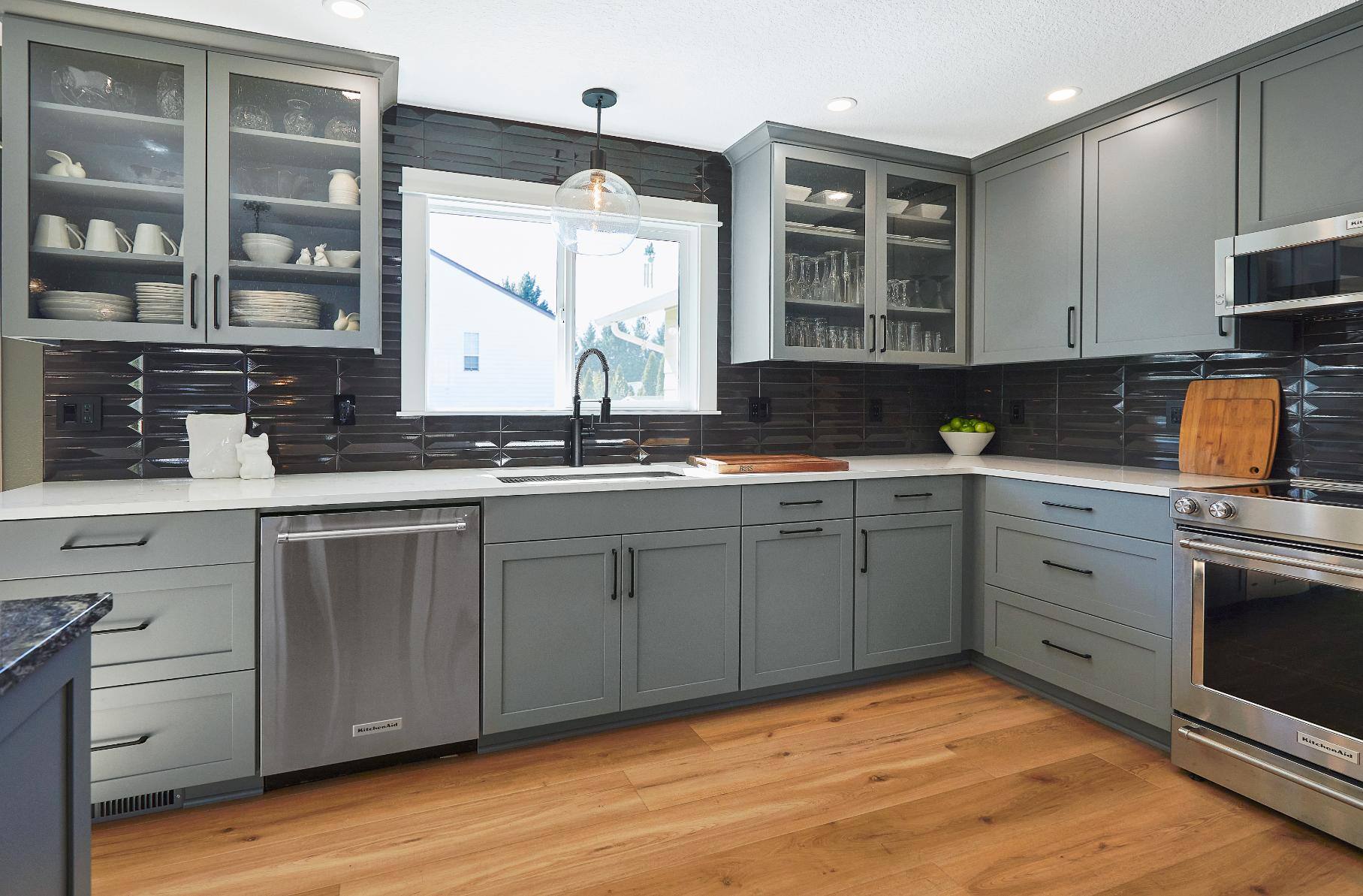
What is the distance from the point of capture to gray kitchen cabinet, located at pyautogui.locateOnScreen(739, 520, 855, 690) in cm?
277

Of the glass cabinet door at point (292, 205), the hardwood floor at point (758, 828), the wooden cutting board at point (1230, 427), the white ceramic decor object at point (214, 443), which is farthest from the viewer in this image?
the wooden cutting board at point (1230, 427)

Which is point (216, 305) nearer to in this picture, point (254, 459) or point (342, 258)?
point (342, 258)

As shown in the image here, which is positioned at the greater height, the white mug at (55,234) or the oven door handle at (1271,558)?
the white mug at (55,234)

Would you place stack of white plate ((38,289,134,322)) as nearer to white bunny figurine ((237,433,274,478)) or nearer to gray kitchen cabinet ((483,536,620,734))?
white bunny figurine ((237,433,274,478))

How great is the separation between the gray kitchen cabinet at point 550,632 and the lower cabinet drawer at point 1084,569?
63.3 inches

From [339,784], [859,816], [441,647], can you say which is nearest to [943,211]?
[859,816]

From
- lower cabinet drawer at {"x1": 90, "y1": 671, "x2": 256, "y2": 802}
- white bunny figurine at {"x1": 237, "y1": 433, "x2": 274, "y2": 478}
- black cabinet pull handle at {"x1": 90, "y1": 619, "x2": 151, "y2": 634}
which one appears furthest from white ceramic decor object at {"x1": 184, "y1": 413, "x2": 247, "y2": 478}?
lower cabinet drawer at {"x1": 90, "y1": 671, "x2": 256, "y2": 802}

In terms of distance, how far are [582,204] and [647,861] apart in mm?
1960

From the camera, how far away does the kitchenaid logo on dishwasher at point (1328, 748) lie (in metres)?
1.90

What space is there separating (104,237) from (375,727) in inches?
67.6

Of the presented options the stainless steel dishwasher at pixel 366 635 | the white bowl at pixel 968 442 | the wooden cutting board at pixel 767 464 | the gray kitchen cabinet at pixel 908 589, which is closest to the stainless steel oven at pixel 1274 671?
the gray kitchen cabinet at pixel 908 589

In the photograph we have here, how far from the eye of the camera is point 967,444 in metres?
3.72

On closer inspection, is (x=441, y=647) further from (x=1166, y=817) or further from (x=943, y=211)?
(x=943, y=211)

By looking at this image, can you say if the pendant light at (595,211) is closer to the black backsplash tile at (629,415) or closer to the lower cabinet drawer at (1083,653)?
the black backsplash tile at (629,415)
